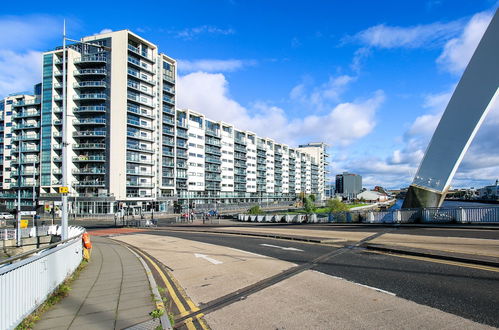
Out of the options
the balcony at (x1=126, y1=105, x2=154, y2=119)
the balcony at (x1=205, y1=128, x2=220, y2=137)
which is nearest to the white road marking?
the balcony at (x1=126, y1=105, x2=154, y2=119)

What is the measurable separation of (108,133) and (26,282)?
2691 inches

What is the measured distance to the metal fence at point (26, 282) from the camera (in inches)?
199

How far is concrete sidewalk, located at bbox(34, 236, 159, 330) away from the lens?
5.55m

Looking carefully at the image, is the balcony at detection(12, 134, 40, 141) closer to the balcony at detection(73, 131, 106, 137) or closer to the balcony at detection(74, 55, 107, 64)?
the balcony at detection(73, 131, 106, 137)

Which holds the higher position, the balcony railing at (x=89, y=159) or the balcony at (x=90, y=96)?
the balcony at (x=90, y=96)

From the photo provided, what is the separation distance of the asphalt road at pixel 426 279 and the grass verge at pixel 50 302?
21.9ft

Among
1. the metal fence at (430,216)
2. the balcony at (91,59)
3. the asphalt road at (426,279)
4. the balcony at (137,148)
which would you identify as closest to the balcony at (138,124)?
the balcony at (137,148)

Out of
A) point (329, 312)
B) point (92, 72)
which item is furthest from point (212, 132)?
point (329, 312)

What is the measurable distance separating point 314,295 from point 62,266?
6.58 m

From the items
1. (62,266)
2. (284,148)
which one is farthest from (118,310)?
(284,148)

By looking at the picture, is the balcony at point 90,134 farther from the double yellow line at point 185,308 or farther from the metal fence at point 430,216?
the double yellow line at point 185,308

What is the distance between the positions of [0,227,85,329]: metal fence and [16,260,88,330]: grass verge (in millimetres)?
93

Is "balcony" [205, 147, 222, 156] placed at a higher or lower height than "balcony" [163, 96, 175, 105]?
lower

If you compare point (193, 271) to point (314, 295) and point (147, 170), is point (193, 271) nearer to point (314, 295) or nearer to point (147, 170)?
point (314, 295)
